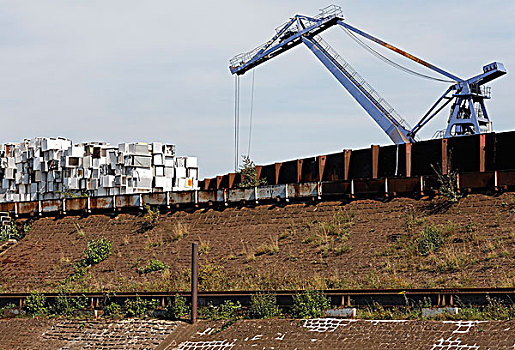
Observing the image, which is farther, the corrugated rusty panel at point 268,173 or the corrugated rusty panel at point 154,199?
the corrugated rusty panel at point 268,173

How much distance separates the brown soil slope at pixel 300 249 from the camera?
25781mm

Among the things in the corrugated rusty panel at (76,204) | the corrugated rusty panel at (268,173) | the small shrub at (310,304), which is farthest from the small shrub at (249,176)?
the small shrub at (310,304)

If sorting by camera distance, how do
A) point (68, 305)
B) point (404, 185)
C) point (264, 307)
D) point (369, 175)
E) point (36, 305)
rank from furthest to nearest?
point (369, 175) < point (404, 185) < point (36, 305) < point (68, 305) < point (264, 307)

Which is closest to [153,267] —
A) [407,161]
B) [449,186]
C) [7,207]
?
[407,161]

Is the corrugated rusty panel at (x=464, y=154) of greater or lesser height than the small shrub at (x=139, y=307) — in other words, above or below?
above

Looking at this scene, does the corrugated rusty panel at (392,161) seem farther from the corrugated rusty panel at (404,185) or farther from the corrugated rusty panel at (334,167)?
the corrugated rusty panel at (404,185)

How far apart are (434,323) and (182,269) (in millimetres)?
14289

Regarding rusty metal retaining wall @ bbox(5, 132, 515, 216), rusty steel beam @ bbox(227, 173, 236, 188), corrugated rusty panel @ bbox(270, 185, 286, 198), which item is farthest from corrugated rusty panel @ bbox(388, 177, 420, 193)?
rusty steel beam @ bbox(227, 173, 236, 188)

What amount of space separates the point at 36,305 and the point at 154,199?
12559 mm

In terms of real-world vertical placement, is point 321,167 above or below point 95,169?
below

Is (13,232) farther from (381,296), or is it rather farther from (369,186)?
(381,296)

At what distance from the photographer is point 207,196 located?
3847 cm

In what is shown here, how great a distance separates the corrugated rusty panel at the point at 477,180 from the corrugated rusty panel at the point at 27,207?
88.1ft

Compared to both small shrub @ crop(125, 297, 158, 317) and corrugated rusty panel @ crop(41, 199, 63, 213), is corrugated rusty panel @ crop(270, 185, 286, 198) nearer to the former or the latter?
small shrub @ crop(125, 297, 158, 317)
